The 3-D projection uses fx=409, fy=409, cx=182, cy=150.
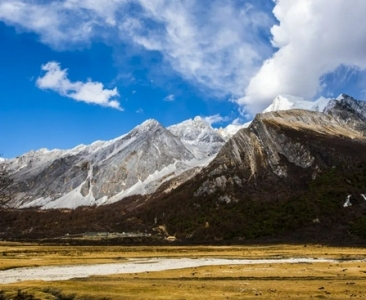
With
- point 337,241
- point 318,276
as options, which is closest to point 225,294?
point 318,276

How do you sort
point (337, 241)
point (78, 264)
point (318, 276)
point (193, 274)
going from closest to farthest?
point (318, 276) → point (193, 274) → point (78, 264) → point (337, 241)

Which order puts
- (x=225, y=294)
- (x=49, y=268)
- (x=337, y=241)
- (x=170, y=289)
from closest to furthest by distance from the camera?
(x=225, y=294) < (x=170, y=289) < (x=49, y=268) < (x=337, y=241)

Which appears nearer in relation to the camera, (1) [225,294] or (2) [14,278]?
(1) [225,294]

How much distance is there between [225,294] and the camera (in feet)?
145

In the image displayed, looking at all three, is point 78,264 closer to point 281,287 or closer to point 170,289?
point 170,289

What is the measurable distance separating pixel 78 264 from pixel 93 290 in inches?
1868

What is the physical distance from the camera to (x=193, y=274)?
6950 cm

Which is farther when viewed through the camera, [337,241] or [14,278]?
[337,241]

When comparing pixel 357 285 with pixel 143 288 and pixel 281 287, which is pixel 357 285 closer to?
pixel 281 287

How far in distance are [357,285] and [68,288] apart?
35932 millimetres

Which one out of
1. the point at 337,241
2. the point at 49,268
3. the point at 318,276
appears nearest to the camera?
the point at 318,276

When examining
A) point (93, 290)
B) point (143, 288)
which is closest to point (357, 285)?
point (143, 288)

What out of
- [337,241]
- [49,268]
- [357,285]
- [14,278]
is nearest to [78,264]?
[49,268]

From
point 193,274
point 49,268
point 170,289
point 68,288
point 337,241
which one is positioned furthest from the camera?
point 337,241
